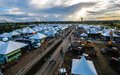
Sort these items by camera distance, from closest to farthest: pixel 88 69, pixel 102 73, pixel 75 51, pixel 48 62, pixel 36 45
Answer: pixel 88 69
pixel 102 73
pixel 48 62
pixel 75 51
pixel 36 45

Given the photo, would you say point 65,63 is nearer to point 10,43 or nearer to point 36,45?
point 10,43

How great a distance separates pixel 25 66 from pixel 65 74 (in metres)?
10.3

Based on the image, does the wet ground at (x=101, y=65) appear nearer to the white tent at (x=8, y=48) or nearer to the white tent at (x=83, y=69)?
the white tent at (x=83, y=69)

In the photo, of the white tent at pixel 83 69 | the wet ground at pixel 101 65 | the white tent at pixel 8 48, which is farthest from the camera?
the white tent at pixel 8 48

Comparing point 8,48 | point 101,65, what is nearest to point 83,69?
point 101,65

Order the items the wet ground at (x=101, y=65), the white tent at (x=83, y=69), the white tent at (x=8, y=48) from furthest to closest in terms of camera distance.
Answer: the white tent at (x=8, y=48), the wet ground at (x=101, y=65), the white tent at (x=83, y=69)

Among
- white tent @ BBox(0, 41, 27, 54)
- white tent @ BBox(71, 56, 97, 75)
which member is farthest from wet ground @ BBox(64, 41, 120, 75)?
white tent @ BBox(0, 41, 27, 54)

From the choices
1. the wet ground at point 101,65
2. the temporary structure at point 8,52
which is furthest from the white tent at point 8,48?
the wet ground at point 101,65

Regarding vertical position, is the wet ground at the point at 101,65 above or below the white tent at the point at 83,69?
below

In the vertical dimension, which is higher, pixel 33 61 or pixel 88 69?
pixel 88 69

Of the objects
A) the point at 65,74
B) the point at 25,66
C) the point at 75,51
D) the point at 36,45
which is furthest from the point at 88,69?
the point at 36,45

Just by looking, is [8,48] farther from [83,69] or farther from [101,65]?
[101,65]

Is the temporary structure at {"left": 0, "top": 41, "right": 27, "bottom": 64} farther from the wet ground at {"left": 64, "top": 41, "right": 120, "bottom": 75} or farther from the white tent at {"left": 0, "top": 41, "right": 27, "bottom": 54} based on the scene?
the wet ground at {"left": 64, "top": 41, "right": 120, "bottom": 75}

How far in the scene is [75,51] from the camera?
141 ft
